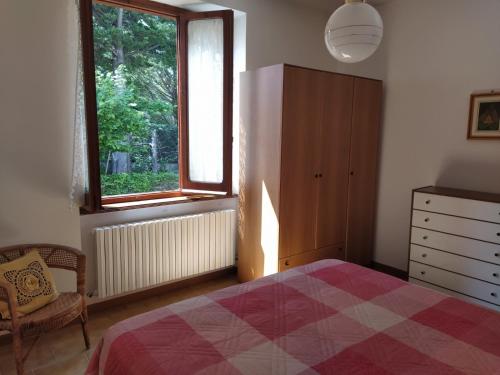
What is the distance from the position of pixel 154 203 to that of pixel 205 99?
1.00m

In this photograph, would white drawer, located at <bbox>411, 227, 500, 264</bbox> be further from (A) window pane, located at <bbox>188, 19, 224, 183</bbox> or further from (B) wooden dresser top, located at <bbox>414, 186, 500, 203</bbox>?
(A) window pane, located at <bbox>188, 19, 224, 183</bbox>

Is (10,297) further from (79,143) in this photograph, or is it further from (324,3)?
(324,3)

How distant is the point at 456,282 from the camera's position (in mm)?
2811

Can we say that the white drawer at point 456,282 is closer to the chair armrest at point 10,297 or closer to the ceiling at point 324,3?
the ceiling at point 324,3

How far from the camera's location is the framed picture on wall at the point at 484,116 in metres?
2.83

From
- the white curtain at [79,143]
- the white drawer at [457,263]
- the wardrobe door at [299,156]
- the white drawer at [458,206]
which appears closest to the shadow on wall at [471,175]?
the white drawer at [458,206]

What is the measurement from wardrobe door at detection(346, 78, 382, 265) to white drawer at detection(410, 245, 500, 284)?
0.61 meters

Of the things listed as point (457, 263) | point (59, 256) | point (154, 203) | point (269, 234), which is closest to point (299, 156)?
point (269, 234)

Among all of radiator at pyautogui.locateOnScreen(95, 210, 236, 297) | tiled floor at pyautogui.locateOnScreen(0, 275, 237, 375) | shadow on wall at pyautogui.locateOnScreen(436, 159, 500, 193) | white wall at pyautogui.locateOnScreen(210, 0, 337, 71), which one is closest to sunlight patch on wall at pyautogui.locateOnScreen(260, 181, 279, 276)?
radiator at pyautogui.locateOnScreen(95, 210, 236, 297)

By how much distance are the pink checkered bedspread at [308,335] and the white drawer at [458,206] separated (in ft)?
3.81

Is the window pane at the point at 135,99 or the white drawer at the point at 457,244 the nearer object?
the white drawer at the point at 457,244

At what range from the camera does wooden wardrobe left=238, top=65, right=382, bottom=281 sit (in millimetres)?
2887

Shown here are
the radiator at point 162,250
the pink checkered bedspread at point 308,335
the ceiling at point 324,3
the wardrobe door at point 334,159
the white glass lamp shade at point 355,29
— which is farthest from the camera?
the ceiling at point 324,3

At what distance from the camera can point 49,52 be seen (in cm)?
237
